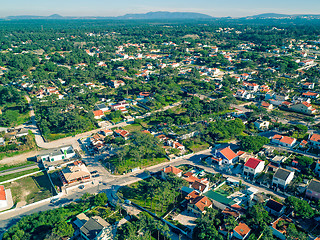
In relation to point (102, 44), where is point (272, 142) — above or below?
below

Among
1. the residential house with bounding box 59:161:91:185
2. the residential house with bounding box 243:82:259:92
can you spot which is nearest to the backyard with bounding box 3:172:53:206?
the residential house with bounding box 59:161:91:185

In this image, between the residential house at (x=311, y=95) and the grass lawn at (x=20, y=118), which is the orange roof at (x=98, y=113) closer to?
the grass lawn at (x=20, y=118)

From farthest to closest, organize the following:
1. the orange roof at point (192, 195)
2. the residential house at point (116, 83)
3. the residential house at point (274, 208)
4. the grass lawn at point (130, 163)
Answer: the residential house at point (116, 83), the grass lawn at point (130, 163), the orange roof at point (192, 195), the residential house at point (274, 208)

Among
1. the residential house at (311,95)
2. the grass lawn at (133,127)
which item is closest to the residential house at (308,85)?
the residential house at (311,95)

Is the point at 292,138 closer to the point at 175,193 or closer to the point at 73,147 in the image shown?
the point at 175,193

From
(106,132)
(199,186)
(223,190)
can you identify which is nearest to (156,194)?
(199,186)

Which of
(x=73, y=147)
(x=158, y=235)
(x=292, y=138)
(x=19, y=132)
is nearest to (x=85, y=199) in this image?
(x=158, y=235)

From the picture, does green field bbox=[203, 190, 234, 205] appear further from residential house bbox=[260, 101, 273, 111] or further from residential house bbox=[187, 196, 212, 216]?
residential house bbox=[260, 101, 273, 111]
